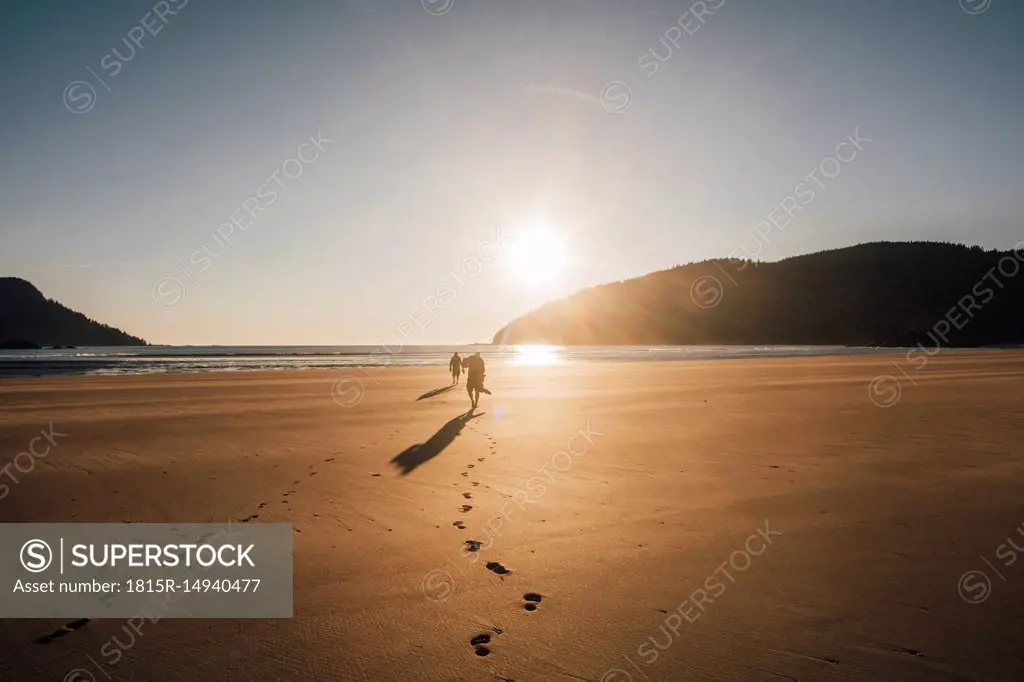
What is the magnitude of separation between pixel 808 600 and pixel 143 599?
6500mm

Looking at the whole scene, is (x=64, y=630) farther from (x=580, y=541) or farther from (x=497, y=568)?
(x=580, y=541)

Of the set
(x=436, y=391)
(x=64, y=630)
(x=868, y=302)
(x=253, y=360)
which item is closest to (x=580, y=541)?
(x=64, y=630)

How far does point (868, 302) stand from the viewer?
166 metres

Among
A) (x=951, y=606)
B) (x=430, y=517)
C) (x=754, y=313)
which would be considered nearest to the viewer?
(x=951, y=606)

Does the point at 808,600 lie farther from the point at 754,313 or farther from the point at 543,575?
the point at 754,313

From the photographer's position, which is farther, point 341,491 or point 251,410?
point 251,410

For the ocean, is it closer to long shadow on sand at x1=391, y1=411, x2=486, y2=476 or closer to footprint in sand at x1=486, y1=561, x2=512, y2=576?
long shadow on sand at x1=391, y1=411, x2=486, y2=476

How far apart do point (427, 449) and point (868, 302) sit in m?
193

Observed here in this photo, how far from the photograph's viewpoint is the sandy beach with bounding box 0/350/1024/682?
13.4 ft

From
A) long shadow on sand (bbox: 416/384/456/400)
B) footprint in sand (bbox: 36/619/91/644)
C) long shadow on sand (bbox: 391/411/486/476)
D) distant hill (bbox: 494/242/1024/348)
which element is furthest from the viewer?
distant hill (bbox: 494/242/1024/348)

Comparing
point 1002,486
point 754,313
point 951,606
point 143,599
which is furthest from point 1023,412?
point 754,313

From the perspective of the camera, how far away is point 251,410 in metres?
19.7

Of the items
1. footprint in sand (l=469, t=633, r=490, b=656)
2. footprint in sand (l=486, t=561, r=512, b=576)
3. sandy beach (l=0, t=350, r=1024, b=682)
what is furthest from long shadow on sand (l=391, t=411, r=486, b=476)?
footprint in sand (l=469, t=633, r=490, b=656)

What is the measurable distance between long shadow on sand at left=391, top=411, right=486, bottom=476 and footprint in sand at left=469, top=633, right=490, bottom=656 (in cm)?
606
